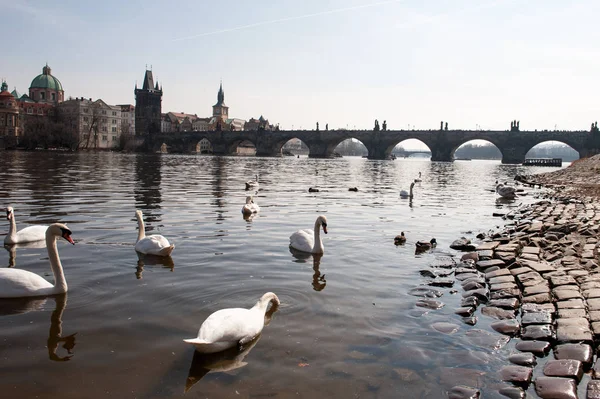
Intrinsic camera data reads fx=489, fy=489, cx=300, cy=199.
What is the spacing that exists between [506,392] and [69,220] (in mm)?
10385

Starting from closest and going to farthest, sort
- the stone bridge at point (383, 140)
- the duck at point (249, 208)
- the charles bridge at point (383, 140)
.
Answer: the duck at point (249, 208)
the charles bridge at point (383, 140)
the stone bridge at point (383, 140)

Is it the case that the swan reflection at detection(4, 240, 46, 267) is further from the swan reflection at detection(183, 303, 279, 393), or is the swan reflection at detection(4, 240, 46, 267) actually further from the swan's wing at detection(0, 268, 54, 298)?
the swan reflection at detection(183, 303, 279, 393)

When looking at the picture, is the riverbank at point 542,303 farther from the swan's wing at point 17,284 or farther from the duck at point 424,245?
the swan's wing at point 17,284

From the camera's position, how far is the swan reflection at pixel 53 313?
14.4ft

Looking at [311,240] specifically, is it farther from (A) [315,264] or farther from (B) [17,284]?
(B) [17,284]

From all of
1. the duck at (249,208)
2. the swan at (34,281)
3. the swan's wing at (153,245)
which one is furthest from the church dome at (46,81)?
the swan at (34,281)

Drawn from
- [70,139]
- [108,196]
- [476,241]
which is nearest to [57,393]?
[476,241]

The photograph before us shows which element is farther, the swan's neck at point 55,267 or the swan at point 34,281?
the swan's neck at point 55,267

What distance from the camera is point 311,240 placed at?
8.77 meters

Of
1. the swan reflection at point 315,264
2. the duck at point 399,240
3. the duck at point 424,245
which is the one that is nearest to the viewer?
the swan reflection at point 315,264

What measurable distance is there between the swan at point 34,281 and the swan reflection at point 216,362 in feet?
7.77

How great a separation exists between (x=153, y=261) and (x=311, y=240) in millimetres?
2751

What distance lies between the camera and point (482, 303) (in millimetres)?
6047

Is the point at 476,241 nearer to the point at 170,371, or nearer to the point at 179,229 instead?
the point at 179,229
